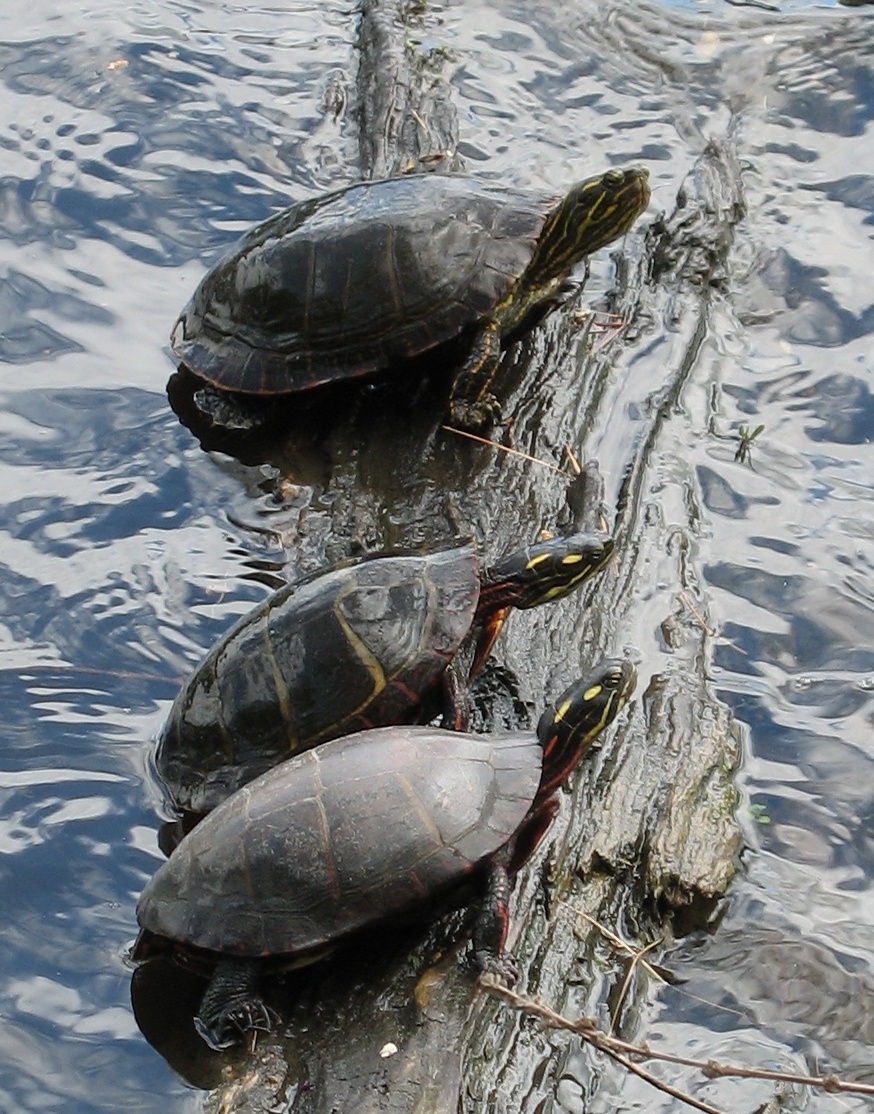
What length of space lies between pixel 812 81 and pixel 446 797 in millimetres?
6587

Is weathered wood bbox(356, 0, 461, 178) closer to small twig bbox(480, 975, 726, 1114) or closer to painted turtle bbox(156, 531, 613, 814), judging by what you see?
painted turtle bbox(156, 531, 613, 814)

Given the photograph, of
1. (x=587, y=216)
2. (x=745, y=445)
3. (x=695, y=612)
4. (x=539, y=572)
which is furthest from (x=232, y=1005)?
(x=587, y=216)

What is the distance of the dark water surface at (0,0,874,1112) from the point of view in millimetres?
4129

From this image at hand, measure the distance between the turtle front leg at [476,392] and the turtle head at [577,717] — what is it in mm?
1671

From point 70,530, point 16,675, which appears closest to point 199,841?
point 16,675

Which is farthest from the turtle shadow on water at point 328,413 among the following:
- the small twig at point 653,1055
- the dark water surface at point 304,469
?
the small twig at point 653,1055

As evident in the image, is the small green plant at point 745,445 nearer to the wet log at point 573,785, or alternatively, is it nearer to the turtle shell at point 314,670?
the wet log at point 573,785

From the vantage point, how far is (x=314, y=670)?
4184mm

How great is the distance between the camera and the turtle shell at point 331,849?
11.7ft

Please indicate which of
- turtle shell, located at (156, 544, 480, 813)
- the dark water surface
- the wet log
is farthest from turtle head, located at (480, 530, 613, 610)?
the dark water surface

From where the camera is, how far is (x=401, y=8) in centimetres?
879

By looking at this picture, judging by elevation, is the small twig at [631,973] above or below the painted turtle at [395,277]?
below

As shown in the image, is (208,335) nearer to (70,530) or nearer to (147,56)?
(70,530)

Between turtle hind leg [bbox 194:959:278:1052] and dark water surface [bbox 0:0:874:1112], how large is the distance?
0.20 metres
